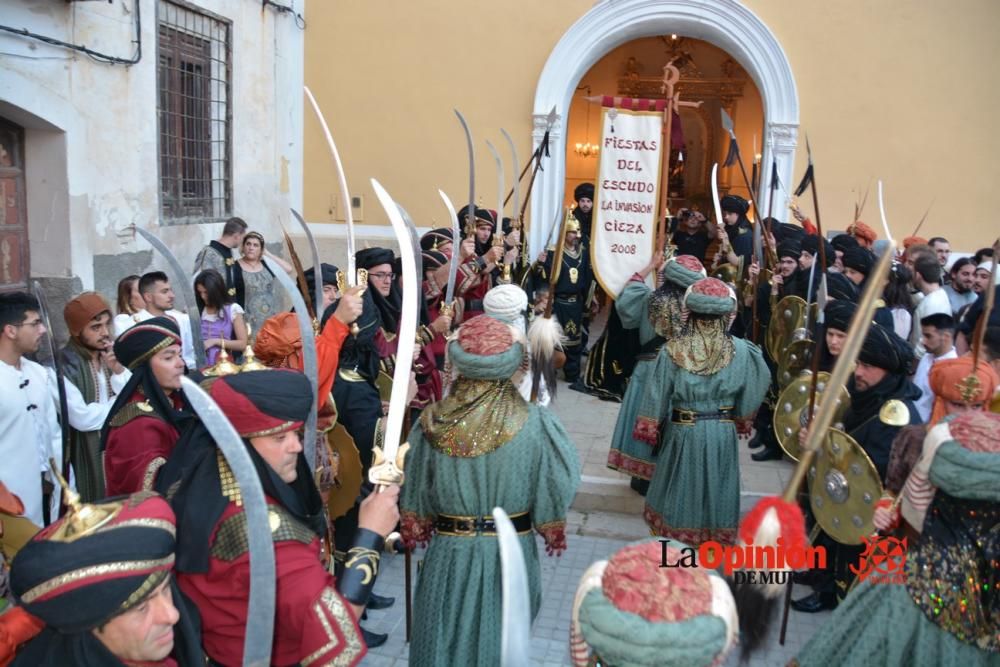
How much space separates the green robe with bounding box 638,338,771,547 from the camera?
4691mm

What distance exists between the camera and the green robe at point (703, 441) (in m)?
4.69

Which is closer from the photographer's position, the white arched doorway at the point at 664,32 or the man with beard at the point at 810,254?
the man with beard at the point at 810,254

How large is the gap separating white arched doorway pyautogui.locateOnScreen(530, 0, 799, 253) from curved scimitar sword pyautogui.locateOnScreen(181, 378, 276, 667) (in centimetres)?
808

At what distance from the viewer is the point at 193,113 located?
927cm

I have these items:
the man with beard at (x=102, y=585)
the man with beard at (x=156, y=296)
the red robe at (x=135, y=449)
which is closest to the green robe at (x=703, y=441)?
the red robe at (x=135, y=449)

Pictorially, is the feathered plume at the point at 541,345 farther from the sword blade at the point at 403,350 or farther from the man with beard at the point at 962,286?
the man with beard at the point at 962,286

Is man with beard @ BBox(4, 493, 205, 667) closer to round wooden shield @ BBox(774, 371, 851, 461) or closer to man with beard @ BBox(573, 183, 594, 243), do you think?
round wooden shield @ BBox(774, 371, 851, 461)

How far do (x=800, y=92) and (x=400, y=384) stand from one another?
29.2 ft

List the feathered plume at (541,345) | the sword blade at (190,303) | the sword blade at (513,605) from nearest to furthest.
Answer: the sword blade at (513,605) → the sword blade at (190,303) → the feathered plume at (541,345)

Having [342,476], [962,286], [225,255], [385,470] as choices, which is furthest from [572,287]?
[385,470]

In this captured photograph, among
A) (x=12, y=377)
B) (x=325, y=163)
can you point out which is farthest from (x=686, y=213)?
(x=12, y=377)

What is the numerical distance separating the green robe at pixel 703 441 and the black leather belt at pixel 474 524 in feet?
5.64

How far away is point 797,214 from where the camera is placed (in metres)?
7.47

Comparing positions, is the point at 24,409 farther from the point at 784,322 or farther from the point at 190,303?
the point at 784,322
